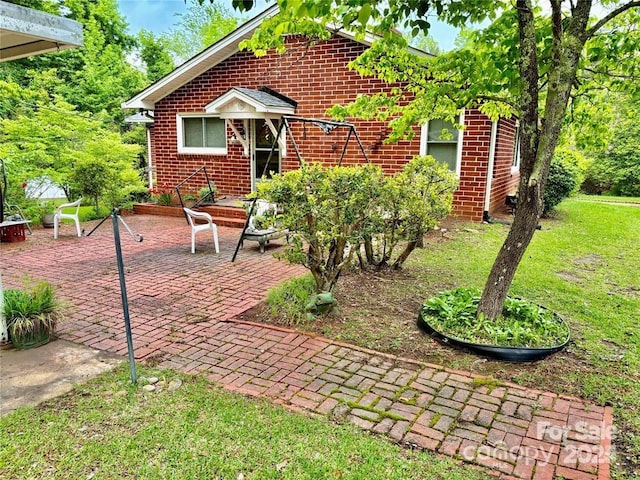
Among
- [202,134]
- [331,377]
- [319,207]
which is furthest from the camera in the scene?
[202,134]

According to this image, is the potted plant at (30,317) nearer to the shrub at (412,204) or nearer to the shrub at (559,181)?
the shrub at (412,204)

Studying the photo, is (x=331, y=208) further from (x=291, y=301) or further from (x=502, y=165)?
(x=502, y=165)

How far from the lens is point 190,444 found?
9.11ft

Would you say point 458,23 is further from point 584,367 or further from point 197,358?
point 197,358

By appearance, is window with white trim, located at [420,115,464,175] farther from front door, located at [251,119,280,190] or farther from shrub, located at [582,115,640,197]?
shrub, located at [582,115,640,197]

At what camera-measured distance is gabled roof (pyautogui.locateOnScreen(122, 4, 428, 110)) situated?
1102 centimetres

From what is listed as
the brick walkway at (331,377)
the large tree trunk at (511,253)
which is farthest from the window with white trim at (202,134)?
the large tree trunk at (511,253)

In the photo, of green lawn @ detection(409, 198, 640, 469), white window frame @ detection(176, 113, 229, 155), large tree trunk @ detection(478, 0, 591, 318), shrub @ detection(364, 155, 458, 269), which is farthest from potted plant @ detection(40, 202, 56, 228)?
large tree trunk @ detection(478, 0, 591, 318)

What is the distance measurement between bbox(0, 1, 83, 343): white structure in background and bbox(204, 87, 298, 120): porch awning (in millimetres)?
6286

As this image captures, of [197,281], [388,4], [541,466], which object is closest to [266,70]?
[197,281]

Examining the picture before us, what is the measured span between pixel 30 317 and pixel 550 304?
529cm

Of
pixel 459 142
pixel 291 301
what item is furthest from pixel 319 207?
pixel 459 142

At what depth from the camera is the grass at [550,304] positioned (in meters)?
3.56

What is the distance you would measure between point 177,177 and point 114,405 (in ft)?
35.9
